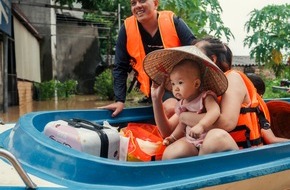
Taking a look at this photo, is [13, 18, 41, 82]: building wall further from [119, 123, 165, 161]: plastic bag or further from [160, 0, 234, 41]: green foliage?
[119, 123, 165, 161]: plastic bag

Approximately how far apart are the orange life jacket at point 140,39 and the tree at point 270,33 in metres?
8.06

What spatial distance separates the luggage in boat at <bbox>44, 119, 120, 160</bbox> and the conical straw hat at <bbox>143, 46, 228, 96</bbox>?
1.61 feet

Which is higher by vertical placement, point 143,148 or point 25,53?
point 25,53

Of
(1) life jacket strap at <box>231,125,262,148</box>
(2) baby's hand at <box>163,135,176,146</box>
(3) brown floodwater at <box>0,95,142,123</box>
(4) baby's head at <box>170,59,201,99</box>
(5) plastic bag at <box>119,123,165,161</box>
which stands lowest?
(3) brown floodwater at <box>0,95,142,123</box>

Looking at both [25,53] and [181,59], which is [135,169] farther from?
[25,53]

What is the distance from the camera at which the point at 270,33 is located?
10930mm

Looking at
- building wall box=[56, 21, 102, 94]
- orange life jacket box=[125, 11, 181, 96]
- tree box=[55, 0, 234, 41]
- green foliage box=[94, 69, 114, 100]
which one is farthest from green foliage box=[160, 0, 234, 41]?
building wall box=[56, 21, 102, 94]

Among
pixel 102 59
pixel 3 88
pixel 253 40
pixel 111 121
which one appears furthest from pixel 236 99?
pixel 102 59

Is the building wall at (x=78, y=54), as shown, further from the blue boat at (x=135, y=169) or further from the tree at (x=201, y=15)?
the blue boat at (x=135, y=169)

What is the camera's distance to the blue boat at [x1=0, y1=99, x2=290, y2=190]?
152 centimetres

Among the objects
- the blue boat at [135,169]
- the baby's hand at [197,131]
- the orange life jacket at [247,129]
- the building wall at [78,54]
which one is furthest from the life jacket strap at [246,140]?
the building wall at [78,54]

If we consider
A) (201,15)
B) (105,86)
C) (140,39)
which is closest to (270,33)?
(201,15)

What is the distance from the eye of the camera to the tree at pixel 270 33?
34.9 feet

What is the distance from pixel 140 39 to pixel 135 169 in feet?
5.72
